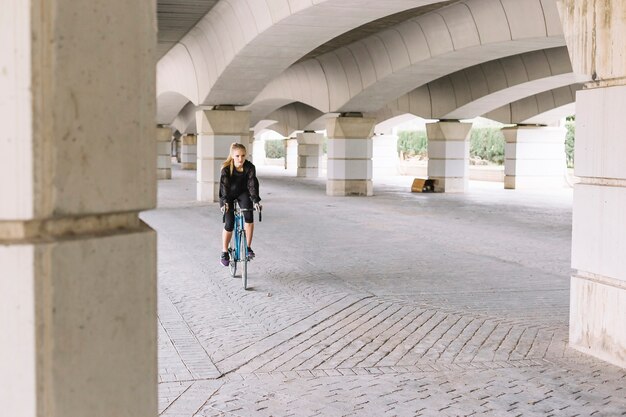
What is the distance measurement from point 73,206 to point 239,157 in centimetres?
809

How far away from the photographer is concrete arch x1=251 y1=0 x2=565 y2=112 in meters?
17.0

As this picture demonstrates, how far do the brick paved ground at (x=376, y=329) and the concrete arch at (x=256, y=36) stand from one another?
4.17 m

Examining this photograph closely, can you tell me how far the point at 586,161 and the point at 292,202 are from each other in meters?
17.6

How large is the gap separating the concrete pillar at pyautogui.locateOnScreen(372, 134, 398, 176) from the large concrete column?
39581mm

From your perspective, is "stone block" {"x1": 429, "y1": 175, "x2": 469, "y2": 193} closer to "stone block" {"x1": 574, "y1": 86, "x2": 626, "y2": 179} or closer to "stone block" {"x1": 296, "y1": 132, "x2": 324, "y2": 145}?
"stone block" {"x1": 296, "y1": 132, "x2": 324, "y2": 145}

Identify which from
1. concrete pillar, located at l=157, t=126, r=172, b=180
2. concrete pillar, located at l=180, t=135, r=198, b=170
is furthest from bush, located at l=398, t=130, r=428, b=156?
concrete pillar, located at l=157, t=126, r=172, b=180

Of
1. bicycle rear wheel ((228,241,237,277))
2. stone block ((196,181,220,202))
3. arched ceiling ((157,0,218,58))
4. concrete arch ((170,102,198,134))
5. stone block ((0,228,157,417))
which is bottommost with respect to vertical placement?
bicycle rear wheel ((228,241,237,277))

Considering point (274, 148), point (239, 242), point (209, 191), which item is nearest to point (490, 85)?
point (209, 191)

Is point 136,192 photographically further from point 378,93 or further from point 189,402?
point 378,93

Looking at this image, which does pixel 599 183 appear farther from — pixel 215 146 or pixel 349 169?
pixel 349 169

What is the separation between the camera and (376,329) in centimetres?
770

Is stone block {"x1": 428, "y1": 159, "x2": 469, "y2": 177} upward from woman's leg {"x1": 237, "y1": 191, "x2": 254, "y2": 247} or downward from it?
upward

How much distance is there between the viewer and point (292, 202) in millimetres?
24219

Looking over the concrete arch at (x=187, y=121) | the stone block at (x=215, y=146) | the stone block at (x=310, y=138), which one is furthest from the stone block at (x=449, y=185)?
the concrete arch at (x=187, y=121)
